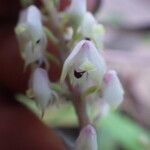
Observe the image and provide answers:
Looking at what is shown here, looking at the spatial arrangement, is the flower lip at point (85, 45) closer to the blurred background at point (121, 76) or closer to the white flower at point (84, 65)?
the white flower at point (84, 65)

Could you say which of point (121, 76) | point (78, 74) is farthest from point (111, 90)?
point (121, 76)

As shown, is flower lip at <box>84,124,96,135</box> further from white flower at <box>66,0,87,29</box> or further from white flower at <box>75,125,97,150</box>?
white flower at <box>66,0,87,29</box>

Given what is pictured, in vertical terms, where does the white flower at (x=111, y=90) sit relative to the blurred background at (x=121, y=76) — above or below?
above

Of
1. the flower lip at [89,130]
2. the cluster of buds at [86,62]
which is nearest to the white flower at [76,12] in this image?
the cluster of buds at [86,62]

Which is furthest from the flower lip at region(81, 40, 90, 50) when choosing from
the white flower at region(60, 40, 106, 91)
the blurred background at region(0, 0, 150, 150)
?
the blurred background at region(0, 0, 150, 150)

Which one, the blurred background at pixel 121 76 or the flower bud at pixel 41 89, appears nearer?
the flower bud at pixel 41 89

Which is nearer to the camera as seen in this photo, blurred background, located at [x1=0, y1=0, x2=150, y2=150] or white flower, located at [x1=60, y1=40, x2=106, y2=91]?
white flower, located at [x1=60, y1=40, x2=106, y2=91]
